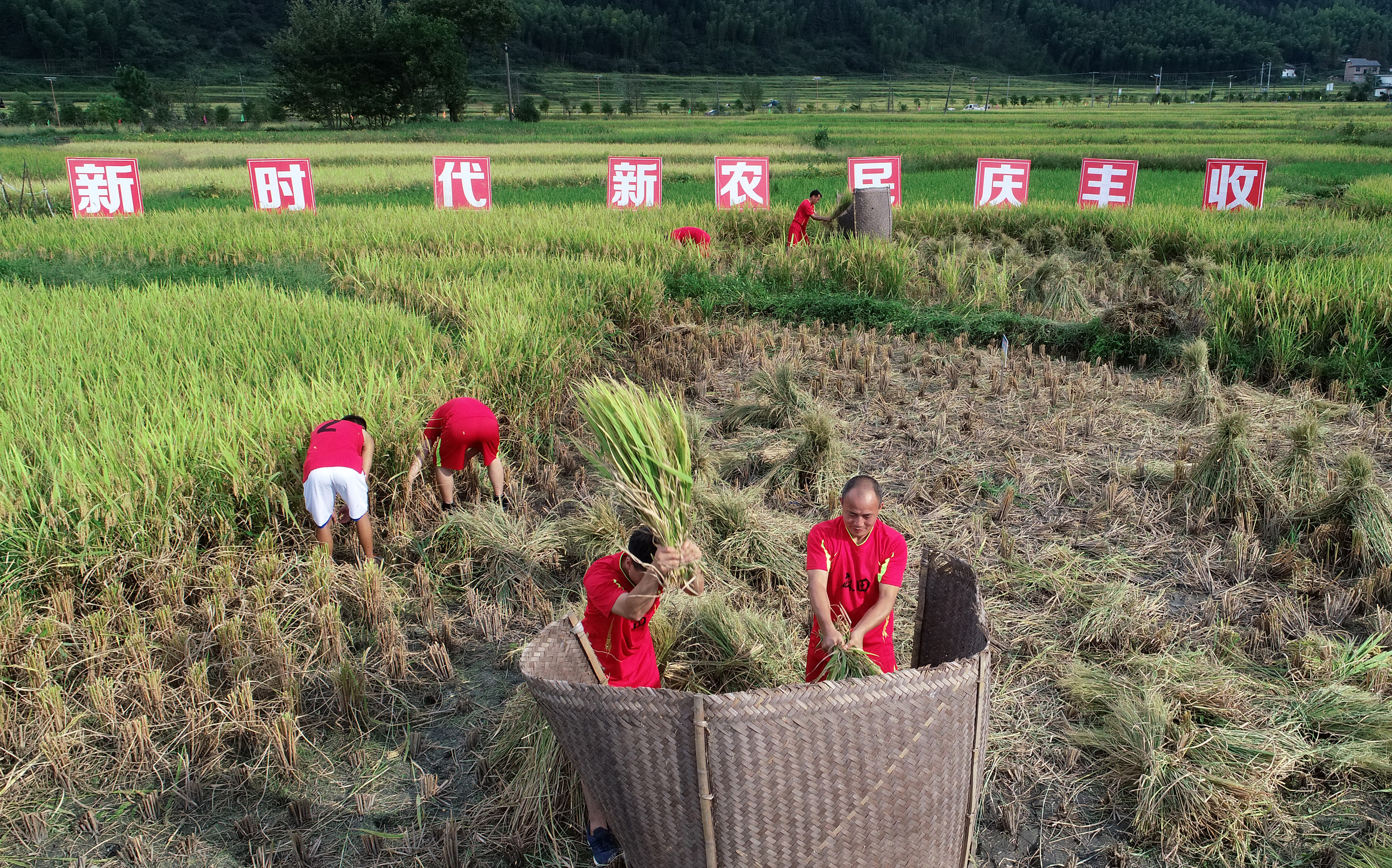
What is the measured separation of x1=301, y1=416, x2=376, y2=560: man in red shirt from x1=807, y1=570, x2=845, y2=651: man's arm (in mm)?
1872

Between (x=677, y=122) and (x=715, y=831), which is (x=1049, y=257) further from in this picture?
(x=677, y=122)

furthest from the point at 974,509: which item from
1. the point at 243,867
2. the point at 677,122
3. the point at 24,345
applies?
the point at 677,122

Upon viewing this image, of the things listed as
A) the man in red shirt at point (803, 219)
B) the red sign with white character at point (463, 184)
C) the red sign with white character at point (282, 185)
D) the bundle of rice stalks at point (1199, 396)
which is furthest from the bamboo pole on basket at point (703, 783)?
the red sign with white character at point (282, 185)

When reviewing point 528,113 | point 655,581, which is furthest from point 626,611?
point 528,113

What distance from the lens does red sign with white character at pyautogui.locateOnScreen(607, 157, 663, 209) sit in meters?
12.4

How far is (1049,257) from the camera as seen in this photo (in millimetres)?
8531

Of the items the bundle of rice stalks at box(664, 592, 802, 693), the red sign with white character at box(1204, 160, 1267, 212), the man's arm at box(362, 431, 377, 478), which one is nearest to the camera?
the bundle of rice stalks at box(664, 592, 802, 693)

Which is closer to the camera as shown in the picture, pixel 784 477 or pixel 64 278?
pixel 784 477

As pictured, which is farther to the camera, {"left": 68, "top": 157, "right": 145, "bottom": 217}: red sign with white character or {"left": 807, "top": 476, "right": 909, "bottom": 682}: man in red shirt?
{"left": 68, "top": 157, "right": 145, "bottom": 217}: red sign with white character

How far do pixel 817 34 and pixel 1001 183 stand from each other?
92.3m

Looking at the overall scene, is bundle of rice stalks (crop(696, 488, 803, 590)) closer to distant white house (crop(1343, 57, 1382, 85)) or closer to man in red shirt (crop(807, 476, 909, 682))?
man in red shirt (crop(807, 476, 909, 682))

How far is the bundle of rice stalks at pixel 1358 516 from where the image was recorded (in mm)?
3426

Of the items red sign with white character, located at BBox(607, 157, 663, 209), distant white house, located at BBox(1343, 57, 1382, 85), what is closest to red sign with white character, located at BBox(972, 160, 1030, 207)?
red sign with white character, located at BBox(607, 157, 663, 209)

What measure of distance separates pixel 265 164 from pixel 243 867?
11922 millimetres
